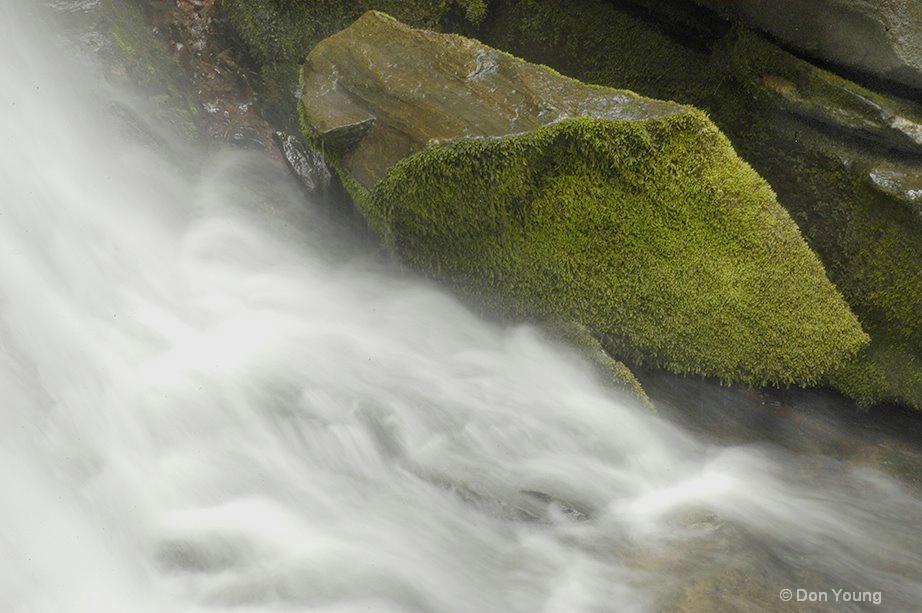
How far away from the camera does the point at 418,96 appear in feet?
16.6

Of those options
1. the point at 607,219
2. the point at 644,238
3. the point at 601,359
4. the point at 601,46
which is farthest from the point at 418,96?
the point at 601,359

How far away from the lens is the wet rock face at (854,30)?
480 cm

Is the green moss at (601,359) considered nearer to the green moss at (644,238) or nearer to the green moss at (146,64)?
the green moss at (644,238)

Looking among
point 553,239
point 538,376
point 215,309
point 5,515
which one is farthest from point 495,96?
point 5,515

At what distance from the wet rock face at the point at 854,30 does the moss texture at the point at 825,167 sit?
0.13 metres

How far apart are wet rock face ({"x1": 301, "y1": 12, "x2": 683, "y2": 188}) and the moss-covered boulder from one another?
0.5 inches

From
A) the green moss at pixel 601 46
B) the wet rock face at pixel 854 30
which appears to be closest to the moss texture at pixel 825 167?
the green moss at pixel 601 46

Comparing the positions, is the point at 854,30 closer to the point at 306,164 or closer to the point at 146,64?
the point at 306,164

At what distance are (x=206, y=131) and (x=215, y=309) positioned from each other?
201 centimetres

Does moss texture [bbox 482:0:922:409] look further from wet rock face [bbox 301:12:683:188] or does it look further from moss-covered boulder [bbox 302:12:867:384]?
wet rock face [bbox 301:12:683:188]

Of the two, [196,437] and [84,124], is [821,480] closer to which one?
[196,437]

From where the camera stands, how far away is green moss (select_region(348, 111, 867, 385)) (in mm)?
4691

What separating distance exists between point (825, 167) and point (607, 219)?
1.62 meters

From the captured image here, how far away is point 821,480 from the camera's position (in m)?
4.60
